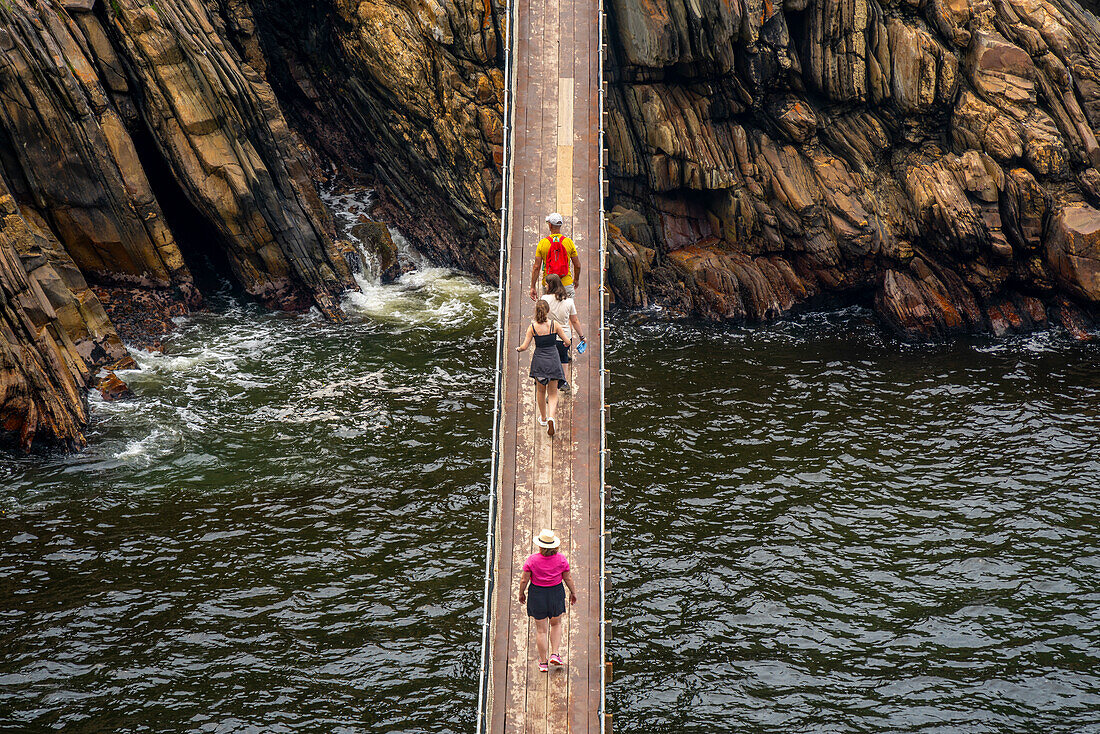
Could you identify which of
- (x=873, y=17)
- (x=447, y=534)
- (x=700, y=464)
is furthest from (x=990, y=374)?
(x=447, y=534)

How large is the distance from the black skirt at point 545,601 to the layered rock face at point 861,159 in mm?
16149

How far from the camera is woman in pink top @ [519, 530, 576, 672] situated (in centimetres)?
1393

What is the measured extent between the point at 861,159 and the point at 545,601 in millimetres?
19885

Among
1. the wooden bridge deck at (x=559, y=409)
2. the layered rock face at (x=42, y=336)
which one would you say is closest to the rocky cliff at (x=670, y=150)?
the layered rock face at (x=42, y=336)

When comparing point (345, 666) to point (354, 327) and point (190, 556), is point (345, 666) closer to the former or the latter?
point (190, 556)

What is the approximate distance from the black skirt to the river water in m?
3.67

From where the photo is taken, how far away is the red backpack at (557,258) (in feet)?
59.6

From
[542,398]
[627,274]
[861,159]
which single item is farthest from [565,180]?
[861,159]

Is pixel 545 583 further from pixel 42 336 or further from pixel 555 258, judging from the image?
pixel 42 336

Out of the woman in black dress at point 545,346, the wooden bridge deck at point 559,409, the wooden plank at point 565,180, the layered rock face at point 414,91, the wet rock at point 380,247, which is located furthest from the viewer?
the wet rock at point 380,247

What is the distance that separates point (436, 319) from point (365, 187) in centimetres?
631

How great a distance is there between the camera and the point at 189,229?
28.2m

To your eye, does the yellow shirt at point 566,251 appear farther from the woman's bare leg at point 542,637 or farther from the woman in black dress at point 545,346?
the woman's bare leg at point 542,637

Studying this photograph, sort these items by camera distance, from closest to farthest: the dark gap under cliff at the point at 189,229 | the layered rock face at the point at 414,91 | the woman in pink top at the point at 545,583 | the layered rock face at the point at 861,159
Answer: the woman in pink top at the point at 545,583 → the dark gap under cliff at the point at 189,229 → the layered rock face at the point at 861,159 → the layered rock face at the point at 414,91
